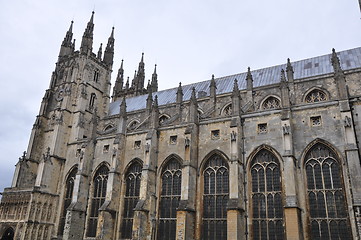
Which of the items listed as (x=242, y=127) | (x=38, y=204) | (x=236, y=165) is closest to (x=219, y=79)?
(x=242, y=127)

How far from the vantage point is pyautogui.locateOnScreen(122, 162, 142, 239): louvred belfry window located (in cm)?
2531

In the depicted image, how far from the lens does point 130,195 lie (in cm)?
2627

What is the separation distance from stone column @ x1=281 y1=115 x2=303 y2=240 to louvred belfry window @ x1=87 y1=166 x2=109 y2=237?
16.3 metres

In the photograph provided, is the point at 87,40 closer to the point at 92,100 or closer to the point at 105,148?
the point at 92,100

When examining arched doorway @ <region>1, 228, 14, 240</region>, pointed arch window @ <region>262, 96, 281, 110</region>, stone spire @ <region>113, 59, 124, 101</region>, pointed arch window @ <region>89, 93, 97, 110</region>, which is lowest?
arched doorway @ <region>1, 228, 14, 240</region>

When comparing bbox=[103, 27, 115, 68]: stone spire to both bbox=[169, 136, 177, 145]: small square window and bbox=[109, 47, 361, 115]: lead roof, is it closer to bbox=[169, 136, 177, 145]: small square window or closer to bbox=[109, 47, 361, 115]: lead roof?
bbox=[109, 47, 361, 115]: lead roof

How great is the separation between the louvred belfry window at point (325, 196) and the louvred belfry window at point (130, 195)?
1363 cm

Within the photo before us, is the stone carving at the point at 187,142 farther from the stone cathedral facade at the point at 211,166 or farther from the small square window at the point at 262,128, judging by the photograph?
the small square window at the point at 262,128

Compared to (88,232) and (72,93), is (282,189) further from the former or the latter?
(72,93)

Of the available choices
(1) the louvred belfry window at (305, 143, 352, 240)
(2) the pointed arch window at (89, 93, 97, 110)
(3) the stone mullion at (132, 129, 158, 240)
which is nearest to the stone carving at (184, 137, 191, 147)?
(3) the stone mullion at (132, 129, 158, 240)

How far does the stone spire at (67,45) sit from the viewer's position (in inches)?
1640

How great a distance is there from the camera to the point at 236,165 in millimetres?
20906

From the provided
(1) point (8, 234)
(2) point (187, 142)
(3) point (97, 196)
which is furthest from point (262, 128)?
(1) point (8, 234)

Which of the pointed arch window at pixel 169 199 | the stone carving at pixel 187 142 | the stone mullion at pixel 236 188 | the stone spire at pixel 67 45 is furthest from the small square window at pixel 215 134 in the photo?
the stone spire at pixel 67 45
